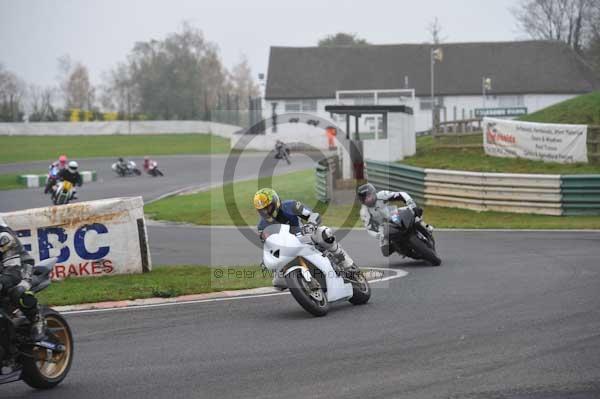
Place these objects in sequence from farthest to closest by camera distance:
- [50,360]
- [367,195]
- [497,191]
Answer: [497,191]
[367,195]
[50,360]

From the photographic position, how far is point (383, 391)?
675 cm

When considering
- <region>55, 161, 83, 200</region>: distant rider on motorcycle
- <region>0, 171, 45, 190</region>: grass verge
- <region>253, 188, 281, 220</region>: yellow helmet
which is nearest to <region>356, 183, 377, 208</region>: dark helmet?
<region>253, 188, 281, 220</region>: yellow helmet

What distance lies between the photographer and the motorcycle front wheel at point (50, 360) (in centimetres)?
711

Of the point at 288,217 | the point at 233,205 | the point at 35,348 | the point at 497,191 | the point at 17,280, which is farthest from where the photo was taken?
the point at 233,205

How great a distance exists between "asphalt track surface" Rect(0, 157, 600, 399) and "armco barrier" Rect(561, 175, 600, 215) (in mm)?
8830

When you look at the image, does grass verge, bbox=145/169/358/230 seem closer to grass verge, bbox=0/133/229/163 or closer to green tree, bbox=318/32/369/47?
grass verge, bbox=0/133/229/163

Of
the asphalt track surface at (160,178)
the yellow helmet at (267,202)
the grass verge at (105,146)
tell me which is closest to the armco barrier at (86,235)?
the yellow helmet at (267,202)

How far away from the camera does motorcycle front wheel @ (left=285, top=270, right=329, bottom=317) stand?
385 inches

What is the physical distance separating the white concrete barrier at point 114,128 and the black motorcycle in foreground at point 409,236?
57789 mm

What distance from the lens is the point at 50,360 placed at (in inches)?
294

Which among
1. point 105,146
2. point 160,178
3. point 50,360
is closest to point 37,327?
point 50,360

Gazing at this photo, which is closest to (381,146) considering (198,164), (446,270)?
(446,270)

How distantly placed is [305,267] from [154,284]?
12.0 feet

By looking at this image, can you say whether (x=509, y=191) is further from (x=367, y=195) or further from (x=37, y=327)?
(x=37, y=327)
